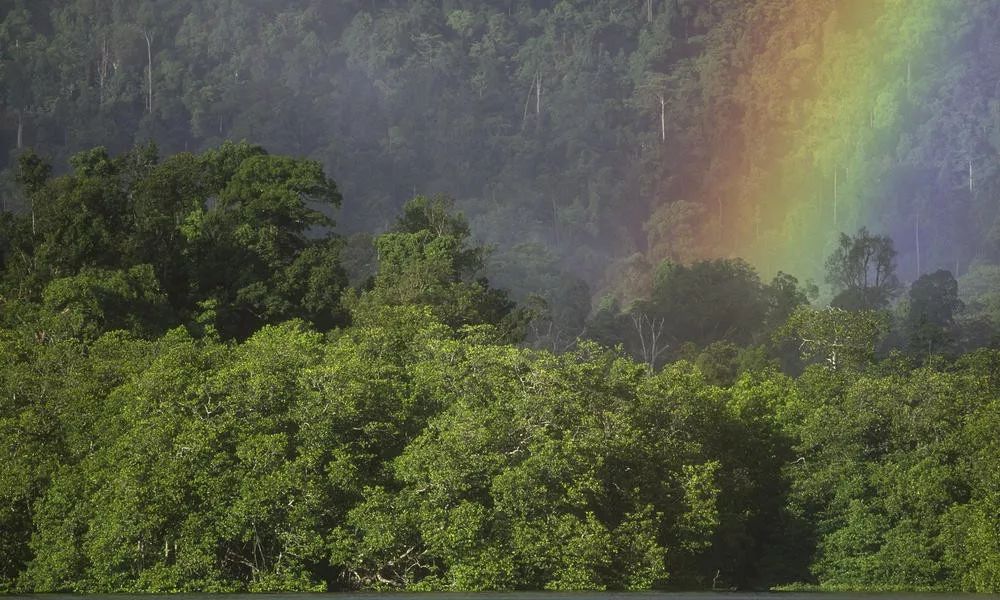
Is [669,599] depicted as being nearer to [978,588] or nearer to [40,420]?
[978,588]

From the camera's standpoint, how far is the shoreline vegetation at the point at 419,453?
45.3 meters

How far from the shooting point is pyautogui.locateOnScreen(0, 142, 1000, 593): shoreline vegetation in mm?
45281

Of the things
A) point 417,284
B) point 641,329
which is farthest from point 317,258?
point 641,329

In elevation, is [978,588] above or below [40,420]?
below

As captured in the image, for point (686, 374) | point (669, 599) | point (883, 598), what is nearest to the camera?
point (669, 599)

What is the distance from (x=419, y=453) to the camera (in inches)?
1848

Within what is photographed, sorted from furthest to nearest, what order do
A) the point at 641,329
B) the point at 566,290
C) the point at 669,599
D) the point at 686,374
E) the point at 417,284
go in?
the point at 566,290, the point at 641,329, the point at 417,284, the point at 686,374, the point at 669,599

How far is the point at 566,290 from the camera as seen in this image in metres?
175

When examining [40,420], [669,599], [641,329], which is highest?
[641,329]

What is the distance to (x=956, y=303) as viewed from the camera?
155 meters

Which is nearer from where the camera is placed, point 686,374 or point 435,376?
point 435,376

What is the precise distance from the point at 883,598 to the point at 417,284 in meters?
37.4

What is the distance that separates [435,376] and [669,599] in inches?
456

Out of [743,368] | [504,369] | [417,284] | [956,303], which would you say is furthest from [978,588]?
[956,303]
